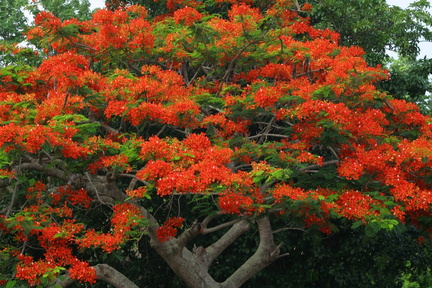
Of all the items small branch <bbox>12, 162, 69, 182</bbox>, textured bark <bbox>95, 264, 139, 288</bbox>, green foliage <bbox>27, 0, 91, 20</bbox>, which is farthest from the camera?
green foliage <bbox>27, 0, 91, 20</bbox>

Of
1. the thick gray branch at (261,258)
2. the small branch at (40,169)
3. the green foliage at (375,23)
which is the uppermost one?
the green foliage at (375,23)

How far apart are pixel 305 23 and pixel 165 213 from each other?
5278 mm

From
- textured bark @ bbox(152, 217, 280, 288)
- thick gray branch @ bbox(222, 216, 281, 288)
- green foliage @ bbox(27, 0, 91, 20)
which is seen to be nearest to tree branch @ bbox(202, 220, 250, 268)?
textured bark @ bbox(152, 217, 280, 288)

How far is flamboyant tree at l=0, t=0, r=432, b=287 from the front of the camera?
8289mm

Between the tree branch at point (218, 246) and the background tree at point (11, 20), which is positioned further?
the background tree at point (11, 20)

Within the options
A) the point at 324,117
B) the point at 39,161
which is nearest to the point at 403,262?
the point at 324,117

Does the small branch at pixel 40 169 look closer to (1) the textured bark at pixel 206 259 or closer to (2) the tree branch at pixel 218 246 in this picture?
(1) the textured bark at pixel 206 259

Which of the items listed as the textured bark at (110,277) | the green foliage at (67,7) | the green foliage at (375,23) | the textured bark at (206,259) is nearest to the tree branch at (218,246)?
the textured bark at (206,259)

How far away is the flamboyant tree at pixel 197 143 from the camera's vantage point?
829 centimetres

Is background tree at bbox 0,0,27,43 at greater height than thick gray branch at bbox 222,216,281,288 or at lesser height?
greater

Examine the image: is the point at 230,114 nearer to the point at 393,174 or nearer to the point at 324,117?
the point at 324,117

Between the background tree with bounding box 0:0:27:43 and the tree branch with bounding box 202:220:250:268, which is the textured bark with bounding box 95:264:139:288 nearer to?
the tree branch with bounding box 202:220:250:268

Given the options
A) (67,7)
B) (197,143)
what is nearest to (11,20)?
(67,7)

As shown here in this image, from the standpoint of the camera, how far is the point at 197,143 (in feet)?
29.2
